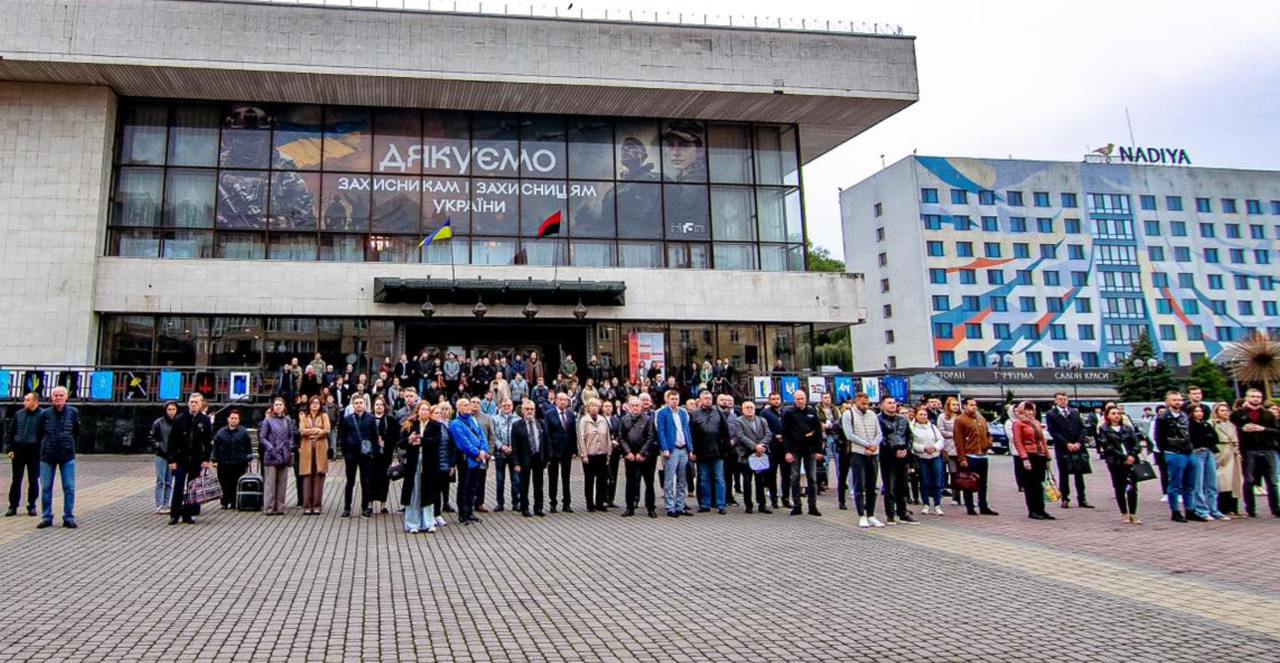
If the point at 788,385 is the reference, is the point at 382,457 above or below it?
below

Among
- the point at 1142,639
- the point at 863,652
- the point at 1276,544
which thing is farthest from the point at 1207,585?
the point at 863,652

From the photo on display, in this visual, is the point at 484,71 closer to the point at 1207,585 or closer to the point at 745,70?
Result: the point at 745,70

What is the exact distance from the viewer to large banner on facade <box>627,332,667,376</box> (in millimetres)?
28562

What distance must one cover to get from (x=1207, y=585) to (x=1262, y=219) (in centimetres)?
9271

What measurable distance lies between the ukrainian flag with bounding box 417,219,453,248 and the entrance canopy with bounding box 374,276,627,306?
1.41 meters

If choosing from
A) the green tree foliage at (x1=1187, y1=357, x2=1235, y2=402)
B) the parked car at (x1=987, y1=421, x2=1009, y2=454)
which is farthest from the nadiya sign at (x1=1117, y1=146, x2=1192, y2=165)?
the parked car at (x1=987, y1=421, x2=1009, y2=454)

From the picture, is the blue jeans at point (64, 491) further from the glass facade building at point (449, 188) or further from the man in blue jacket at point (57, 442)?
the glass facade building at point (449, 188)

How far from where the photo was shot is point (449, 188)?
2856cm

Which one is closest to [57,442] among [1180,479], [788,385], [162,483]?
[162,483]

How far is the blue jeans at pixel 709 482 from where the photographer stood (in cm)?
1298

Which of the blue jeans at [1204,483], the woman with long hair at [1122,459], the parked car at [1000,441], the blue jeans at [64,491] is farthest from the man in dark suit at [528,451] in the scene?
the parked car at [1000,441]

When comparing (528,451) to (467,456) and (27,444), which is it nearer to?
(467,456)

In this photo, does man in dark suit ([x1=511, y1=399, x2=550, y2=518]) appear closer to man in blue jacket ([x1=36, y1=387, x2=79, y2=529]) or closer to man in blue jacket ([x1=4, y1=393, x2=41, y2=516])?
man in blue jacket ([x1=36, y1=387, x2=79, y2=529])

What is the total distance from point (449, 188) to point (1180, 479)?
23459 mm
